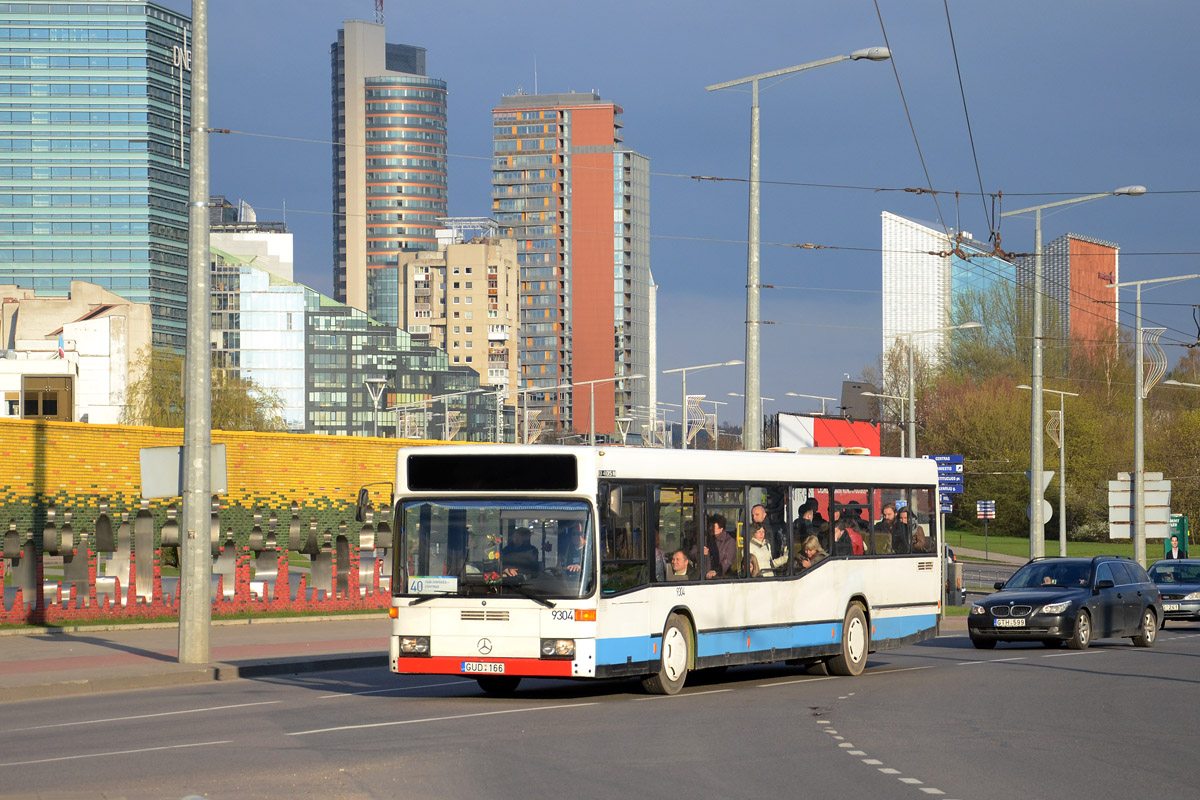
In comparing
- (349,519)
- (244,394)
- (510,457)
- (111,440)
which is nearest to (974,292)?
(244,394)

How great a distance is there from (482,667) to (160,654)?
7473 mm

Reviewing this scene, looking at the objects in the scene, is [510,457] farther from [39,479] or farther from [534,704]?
[39,479]

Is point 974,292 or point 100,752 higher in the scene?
point 974,292

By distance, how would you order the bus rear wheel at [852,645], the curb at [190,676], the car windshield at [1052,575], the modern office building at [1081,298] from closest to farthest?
the curb at [190,676], the bus rear wheel at [852,645], the car windshield at [1052,575], the modern office building at [1081,298]

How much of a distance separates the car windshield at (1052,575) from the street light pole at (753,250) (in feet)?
16.5

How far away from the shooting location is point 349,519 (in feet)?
104

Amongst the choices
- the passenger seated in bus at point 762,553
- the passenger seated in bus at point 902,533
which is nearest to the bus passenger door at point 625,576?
the passenger seated in bus at point 762,553

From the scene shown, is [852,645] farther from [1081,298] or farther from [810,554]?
[1081,298]

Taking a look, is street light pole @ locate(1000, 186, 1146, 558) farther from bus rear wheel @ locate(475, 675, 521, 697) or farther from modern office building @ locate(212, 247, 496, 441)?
modern office building @ locate(212, 247, 496, 441)

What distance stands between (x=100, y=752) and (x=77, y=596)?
14141 millimetres

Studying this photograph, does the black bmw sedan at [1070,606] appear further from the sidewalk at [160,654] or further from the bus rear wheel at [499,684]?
the bus rear wheel at [499,684]

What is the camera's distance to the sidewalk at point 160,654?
1764 cm

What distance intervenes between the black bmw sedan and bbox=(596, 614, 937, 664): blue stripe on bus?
3.39m

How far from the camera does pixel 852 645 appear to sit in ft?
65.3
